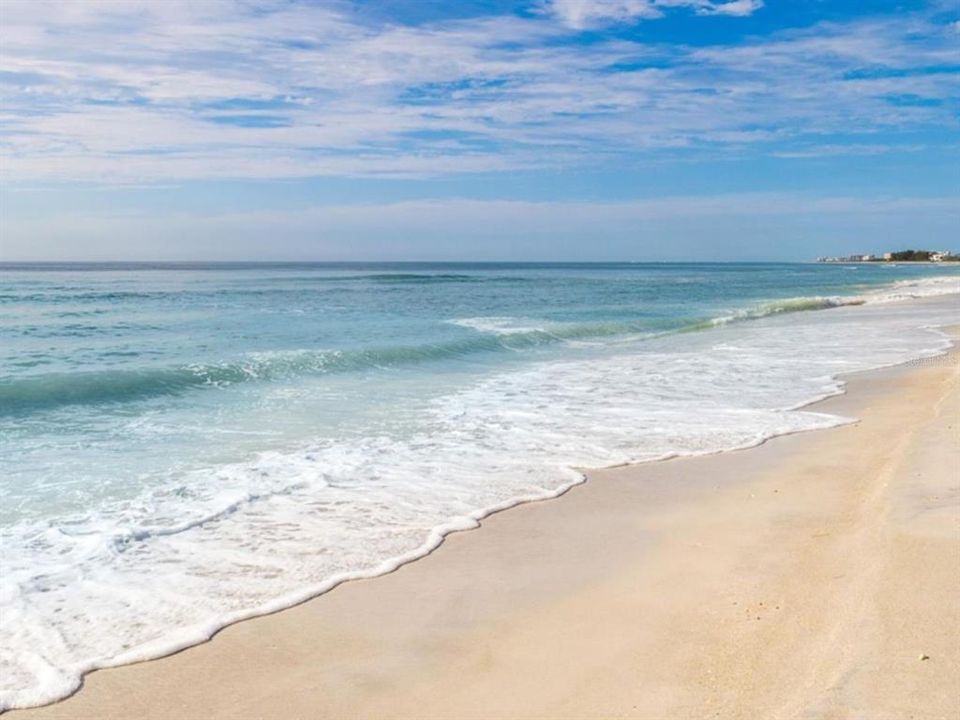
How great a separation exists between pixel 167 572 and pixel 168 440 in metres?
4.25

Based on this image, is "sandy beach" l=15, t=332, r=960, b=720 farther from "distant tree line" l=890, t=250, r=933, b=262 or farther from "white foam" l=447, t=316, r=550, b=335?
"distant tree line" l=890, t=250, r=933, b=262

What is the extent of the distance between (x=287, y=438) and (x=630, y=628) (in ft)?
18.6

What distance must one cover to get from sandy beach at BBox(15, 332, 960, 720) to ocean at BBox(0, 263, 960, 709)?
1.16 ft

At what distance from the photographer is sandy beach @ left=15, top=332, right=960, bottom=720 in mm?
3596

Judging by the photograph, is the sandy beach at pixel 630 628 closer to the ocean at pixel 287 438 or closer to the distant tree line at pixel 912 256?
the ocean at pixel 287 438

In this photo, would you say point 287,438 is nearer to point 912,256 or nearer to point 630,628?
point 630,628

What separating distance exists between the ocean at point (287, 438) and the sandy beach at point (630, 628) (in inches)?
13.9

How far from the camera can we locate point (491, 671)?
4.01m

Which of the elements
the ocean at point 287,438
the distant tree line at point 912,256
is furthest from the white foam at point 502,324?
the distant tree line at point 912,256

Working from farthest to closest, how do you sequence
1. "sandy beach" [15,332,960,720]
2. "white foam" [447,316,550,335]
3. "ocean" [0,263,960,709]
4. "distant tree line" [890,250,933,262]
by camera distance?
1. "distant tree line" [890,250,933,262]
2. "white foam" [447,316,550,335]
3. "ocean" [0,263,960,709]
4. "sandy beach" [15,332,960,720]

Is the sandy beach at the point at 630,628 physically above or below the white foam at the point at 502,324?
below

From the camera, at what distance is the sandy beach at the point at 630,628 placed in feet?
11.8

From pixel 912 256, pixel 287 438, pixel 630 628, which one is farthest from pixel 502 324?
pixel 912 256

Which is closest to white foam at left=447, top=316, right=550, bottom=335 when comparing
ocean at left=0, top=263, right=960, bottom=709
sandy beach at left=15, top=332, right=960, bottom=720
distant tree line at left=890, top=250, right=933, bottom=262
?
ocean at left=0, top=263, right=960, bottom=709
